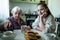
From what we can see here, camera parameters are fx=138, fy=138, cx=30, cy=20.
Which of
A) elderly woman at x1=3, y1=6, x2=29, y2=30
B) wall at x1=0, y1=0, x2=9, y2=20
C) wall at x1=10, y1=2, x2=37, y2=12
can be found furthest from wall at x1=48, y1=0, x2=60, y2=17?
elderly woman at x1=3, y1=6, x2=29, y2=30

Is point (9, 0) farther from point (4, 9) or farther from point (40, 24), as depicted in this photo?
point (40, 24)

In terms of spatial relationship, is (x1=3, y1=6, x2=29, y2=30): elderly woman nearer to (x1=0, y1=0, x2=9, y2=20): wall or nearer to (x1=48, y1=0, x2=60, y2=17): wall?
(x1=0, y1=0, x2=9, y2=20): wall

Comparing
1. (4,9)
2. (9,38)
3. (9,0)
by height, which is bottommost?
(9,38)

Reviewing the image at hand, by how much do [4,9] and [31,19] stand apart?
71 cm

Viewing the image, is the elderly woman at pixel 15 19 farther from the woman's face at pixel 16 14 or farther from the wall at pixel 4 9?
the wall at pixel 4 9

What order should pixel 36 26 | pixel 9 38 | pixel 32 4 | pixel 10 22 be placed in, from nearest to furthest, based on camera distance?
pixel 9 38 < pixel 36 26 < pixel 10 22 < pixel 32 4

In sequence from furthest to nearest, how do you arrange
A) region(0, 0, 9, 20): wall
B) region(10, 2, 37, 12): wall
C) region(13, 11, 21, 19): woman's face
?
region(10, 2, 37, 12): wall
region(0, 0, 9, 20): wall
region(13, 11, 21, 19): woman's face

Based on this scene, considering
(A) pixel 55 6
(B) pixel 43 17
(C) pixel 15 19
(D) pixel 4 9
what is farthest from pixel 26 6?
(B) pixel 43 17

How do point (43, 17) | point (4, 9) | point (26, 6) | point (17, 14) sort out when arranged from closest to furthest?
1. point (43, 17)
2. point (17, 14)
3. point (4, 9)
4. point (26, 6)

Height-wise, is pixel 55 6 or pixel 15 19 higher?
pixel 55 6

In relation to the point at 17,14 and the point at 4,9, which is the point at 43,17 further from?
the point at 4,9

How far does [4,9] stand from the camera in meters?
3.32

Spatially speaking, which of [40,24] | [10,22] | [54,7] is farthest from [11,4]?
[40,24]

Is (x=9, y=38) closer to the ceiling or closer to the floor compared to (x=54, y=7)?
closer to the floor
